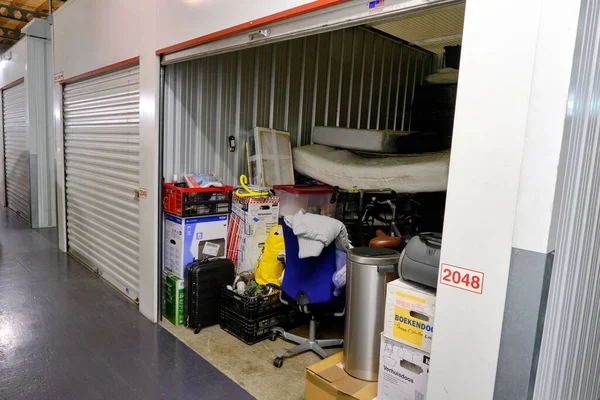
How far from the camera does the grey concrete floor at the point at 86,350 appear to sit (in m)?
2.57

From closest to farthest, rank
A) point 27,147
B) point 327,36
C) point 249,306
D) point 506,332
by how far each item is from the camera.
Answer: point 506,332 → point 249,306 → point 327,36 → point 27,147

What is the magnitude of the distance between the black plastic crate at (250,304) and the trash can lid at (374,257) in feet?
3.48

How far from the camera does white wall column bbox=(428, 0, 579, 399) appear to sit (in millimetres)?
1317

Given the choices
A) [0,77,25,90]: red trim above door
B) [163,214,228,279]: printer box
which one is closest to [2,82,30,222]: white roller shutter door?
[0,77,25,90]: red trim above door

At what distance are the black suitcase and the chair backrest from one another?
86 cm

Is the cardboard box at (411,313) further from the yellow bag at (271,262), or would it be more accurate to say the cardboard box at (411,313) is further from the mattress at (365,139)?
the mattress at (365,139)

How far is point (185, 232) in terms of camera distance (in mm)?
3418

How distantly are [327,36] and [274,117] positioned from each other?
1256mm

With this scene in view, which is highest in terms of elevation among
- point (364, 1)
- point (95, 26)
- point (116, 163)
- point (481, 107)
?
point (95, 26)

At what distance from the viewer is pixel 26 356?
2891 millimetres

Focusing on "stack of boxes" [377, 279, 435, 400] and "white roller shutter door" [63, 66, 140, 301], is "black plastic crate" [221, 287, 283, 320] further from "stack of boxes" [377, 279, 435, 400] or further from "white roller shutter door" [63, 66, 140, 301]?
"stack of boxes" [377, 279, 435, 400]

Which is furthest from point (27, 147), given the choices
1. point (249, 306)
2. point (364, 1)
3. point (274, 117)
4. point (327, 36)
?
point (364, 1)

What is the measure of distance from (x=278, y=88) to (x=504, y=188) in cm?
336

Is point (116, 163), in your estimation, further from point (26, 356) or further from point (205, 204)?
point (26, 356)
